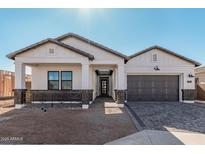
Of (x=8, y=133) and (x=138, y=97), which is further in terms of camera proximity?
(x=138, y=97)

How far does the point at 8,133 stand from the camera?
6.40m

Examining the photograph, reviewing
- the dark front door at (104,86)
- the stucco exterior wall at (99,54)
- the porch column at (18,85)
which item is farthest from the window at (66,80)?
the dark front door at (104,86)

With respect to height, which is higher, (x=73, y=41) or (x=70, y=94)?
(x=73, y=41)

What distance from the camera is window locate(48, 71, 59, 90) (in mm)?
15094

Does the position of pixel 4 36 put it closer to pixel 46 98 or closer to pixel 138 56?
pixel 46 98

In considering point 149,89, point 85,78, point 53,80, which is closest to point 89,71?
point 85,78

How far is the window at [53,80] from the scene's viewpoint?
15.1 meters

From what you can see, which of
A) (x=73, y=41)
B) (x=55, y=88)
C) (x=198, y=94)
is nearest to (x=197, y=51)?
(x=198, y=94)

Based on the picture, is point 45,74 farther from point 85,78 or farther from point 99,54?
point 99,54

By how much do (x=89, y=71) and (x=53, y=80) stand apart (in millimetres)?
2894

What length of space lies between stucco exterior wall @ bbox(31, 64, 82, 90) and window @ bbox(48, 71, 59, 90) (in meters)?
0.24
